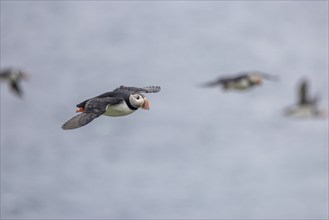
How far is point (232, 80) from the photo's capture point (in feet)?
58.7

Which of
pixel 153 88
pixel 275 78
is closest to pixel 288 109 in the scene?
pixel 275 78

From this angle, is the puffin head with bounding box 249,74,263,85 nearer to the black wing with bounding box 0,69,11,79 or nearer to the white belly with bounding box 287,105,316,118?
the white belly with bounding box 287,105,316,118

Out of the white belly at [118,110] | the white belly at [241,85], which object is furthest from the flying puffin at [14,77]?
the white belly at [241,85]

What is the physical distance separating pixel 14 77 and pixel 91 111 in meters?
2.23

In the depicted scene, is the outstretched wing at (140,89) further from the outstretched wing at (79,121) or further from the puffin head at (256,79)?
the puffin head at (256,79)

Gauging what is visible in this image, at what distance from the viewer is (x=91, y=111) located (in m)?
19.8

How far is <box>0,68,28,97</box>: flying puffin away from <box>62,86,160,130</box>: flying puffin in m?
1.69

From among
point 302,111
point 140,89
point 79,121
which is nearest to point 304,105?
point 302,111


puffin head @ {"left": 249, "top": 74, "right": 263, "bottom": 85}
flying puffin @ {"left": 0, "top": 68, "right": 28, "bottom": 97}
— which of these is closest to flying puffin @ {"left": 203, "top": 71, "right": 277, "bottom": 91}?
puffin head @ {"left": 249, "top": 74, "right": 263, "bottom": 85}

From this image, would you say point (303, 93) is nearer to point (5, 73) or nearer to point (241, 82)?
point (241, 82)

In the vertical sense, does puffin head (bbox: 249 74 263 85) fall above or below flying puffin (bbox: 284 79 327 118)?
above

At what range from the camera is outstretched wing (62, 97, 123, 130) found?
18.5 metres

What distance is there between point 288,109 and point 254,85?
3315 mm

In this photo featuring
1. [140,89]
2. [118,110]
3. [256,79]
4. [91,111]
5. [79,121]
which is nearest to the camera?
[256,79]
